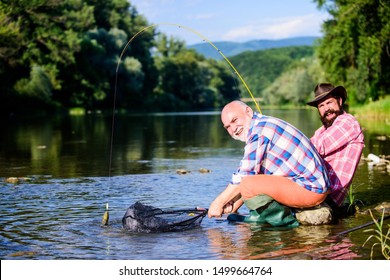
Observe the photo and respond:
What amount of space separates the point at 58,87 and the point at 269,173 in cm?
5483

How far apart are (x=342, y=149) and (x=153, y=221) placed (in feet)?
8.32

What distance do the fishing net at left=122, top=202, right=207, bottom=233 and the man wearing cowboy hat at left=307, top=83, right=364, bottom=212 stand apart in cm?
168

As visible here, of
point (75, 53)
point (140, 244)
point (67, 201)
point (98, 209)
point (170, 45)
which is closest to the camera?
point (140, 244)

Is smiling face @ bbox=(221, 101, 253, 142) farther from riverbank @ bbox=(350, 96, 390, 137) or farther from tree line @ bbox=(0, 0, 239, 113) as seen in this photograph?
tree line @ bbox=(0, 0, 239, 113)

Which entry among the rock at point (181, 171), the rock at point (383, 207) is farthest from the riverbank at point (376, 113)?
the rock at point (383, 207)

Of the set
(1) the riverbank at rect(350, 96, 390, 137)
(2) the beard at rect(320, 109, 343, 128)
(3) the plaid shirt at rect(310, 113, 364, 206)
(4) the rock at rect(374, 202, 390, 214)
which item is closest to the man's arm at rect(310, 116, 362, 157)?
(3) the plaid shirt at rect(310, 113, 364, 206)

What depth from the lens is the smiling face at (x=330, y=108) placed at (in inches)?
334

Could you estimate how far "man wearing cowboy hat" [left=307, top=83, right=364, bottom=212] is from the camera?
8406mm

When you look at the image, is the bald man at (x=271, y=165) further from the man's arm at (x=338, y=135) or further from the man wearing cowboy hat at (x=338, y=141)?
the man's arm at (x=338, y=135)
